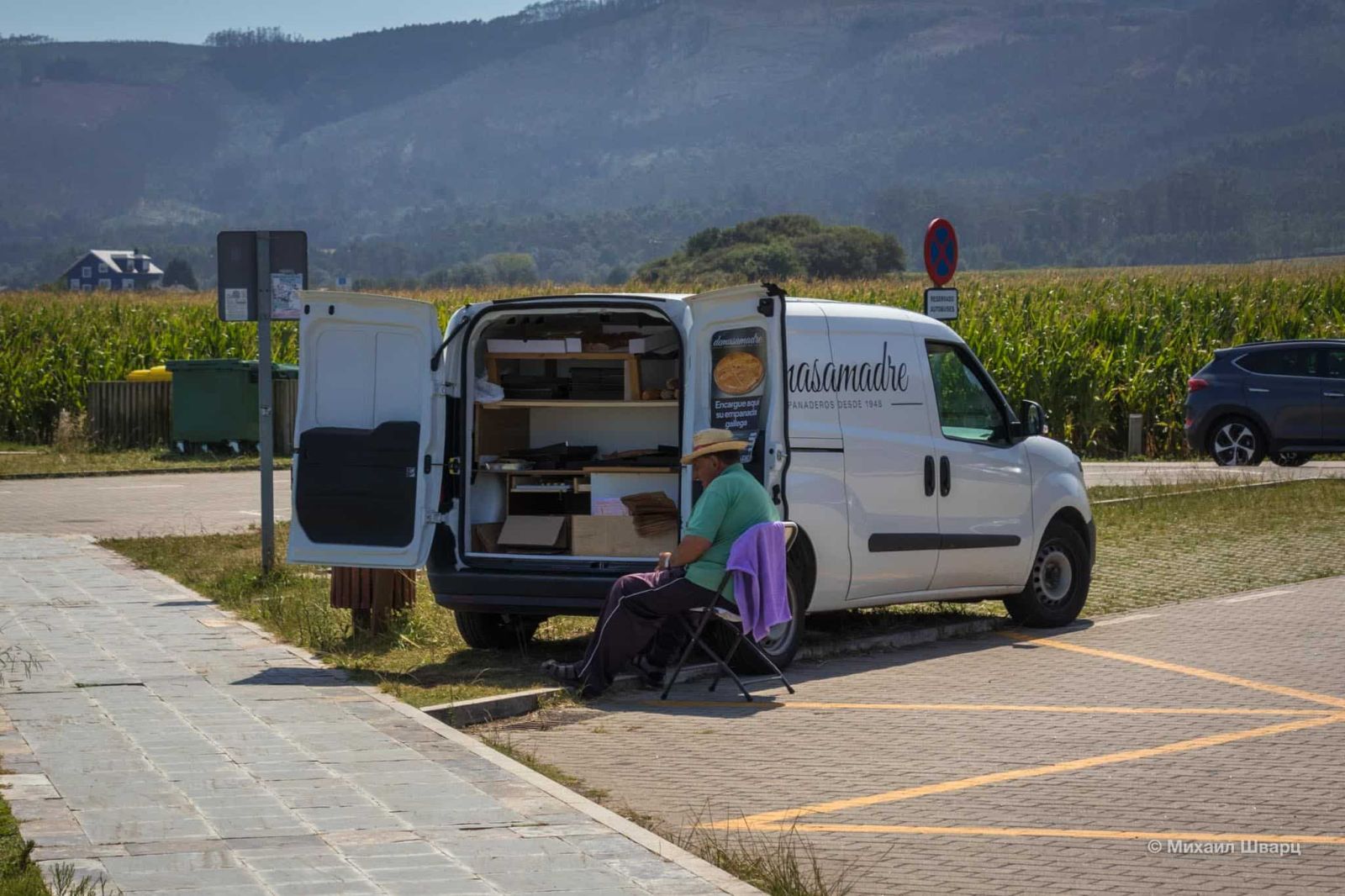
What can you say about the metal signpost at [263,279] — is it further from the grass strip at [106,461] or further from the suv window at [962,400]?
the grass strip at [106,461]

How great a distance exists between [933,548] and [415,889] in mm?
6589

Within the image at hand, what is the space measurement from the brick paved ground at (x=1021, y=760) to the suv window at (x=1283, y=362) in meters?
14.1

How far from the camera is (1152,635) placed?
12312 millimetres

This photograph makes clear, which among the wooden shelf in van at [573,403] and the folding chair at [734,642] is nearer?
the folding chair at [734,642]

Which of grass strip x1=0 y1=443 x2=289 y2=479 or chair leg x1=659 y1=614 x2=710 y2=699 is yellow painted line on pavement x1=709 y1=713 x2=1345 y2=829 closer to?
chair leg x1=659 y1=614 x2=710 y2=699

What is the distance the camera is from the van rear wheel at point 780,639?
10930mm

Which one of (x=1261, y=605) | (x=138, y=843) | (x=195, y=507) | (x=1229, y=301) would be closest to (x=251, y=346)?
(x=195, y=507)

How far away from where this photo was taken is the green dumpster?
30.8 m

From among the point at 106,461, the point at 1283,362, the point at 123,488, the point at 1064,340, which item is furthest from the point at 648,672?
the point at 1064,340

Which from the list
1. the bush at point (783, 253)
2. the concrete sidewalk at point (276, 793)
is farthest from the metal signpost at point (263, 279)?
the bush at point (783, 253)

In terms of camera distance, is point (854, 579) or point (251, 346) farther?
point (251, 346)

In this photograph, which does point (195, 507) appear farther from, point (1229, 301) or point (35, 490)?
point (1229, 301)

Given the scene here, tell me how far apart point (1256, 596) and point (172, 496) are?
47.9ft

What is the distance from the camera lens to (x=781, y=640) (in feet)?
36.2
